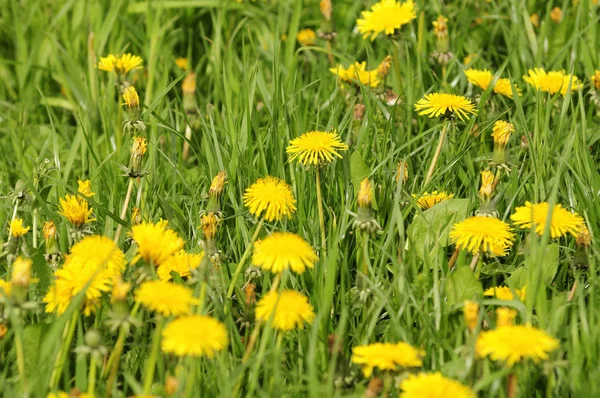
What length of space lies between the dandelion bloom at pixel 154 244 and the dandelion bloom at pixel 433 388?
0.56 meters

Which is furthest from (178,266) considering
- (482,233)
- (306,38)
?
(306,38)

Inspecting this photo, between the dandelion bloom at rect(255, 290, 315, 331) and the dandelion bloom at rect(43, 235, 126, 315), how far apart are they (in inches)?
11.2

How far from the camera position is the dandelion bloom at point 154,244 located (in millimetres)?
1746

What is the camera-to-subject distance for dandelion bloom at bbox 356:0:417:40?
2979mm

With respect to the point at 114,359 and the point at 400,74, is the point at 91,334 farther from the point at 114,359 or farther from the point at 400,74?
the point at 400,74

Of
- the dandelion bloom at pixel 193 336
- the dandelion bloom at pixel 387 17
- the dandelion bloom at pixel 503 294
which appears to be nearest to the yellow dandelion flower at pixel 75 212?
the dandelion bloom at pixel 193 336

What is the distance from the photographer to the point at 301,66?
327 centimetres

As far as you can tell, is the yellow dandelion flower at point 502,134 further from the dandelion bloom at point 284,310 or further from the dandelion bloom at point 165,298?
the dandelion bloom at point 165,298

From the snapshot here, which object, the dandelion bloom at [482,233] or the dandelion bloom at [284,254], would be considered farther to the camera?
the dandelion bloom at [482,233]

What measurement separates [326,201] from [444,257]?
0.42 metres

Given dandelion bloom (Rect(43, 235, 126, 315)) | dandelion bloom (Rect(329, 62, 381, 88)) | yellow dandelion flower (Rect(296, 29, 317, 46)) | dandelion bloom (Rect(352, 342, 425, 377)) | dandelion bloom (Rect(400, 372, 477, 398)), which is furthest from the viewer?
yellow dandelion flower (Rect(296, 29, 317, 46))

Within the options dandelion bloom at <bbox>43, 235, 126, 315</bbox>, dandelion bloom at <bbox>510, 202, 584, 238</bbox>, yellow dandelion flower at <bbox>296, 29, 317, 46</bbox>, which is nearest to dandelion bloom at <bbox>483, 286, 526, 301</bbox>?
dandelion bloom at <bbox>510, 202, 584, 238</bbox>

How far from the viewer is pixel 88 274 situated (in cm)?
172

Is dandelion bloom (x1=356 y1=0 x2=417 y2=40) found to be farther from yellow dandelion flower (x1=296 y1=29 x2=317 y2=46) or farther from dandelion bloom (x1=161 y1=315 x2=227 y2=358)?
dandelion bloom (x1=161 y1=315 x2=227 y2=358)
